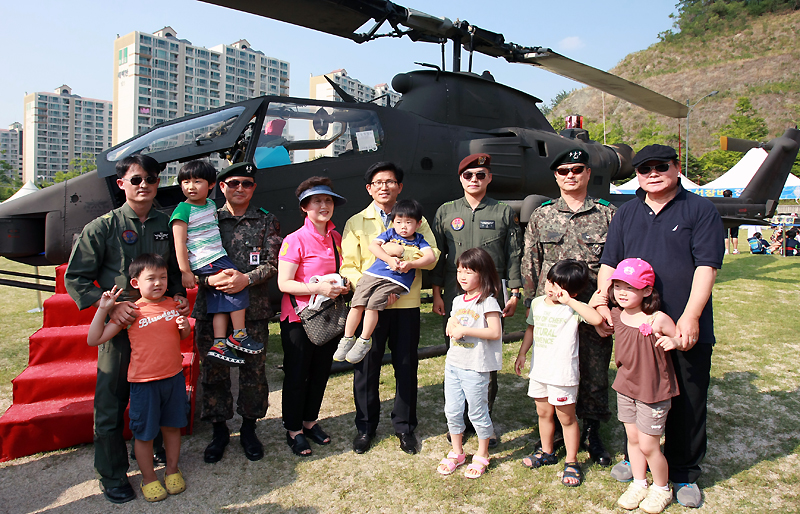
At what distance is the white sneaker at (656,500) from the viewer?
2.41m

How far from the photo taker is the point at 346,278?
3.07 meters

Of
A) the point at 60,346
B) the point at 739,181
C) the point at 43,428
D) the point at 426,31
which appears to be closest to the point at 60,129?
the point at 739,181

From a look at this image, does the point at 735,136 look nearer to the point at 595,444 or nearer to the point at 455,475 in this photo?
the point at 595,444

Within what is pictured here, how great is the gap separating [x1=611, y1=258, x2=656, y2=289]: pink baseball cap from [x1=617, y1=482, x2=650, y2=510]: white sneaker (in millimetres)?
1085

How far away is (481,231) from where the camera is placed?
3186 millimetres

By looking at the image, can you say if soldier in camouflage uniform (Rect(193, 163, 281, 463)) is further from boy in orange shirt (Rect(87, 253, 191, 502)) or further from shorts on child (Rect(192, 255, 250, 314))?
boy in orange shirt (Rect(87, 253, 191, 502))

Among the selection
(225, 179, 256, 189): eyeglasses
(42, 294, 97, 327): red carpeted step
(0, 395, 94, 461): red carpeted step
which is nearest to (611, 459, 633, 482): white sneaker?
(225, 179, 256, 189): eyeglasses

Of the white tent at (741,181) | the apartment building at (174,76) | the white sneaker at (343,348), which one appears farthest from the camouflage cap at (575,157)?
the apartment building at (174,76)

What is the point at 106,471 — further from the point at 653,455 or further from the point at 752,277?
the point at 752,277

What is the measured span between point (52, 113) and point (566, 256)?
94236 mm

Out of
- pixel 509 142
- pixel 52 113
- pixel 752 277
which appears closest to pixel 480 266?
pixel 509 142

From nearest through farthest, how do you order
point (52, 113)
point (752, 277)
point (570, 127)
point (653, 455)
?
point (653, 455) → point (570, 127) → point (752, 277) → point (52, 113)

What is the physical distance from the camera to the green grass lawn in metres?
2.51

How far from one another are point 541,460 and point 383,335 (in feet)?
4.04
